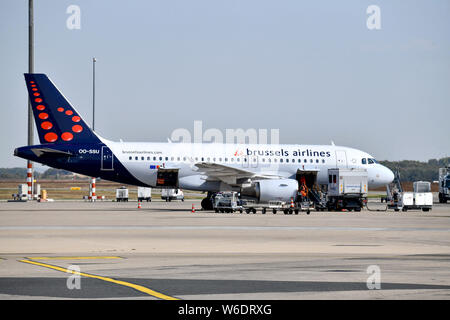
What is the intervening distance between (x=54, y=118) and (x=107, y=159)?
4.55m

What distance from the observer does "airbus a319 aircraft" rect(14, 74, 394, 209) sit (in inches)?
1930

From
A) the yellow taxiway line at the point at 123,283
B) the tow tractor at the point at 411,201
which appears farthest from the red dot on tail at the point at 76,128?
the yellow taxiway line at the point at 123,283

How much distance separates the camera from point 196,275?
1492cm

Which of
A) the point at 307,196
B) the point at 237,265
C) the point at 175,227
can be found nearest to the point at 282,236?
the point at 175,227

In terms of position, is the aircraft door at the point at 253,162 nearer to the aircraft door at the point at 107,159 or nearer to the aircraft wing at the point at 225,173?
the aircraft wing at the point at 225,173

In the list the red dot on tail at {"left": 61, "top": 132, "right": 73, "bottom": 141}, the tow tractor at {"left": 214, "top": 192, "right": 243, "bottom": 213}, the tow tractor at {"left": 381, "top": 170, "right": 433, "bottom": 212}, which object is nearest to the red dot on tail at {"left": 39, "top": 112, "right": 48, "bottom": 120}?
the red dot on tail at {"left": 61, "top": 132, "right": 73, "bottom": 141}

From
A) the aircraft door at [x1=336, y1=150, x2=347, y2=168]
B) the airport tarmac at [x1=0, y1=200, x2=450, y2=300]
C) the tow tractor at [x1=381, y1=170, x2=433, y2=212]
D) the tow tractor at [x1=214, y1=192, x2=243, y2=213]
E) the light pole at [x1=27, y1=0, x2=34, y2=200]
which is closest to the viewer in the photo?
the airport tarmac at [x1=0, y1=200, x2=450, y2=300]

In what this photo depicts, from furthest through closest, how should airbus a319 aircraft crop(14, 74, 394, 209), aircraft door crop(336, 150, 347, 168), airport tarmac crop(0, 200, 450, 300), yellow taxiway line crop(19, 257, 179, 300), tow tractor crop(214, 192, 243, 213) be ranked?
1. aircraft door crop(336, 150, 347, 168)
2. airbus a319 aircraft crop(14, 74, 394, 209)
3. tow tractor crop(214, 192, 243, 213)
4. airport tarmac crop(0, 200, 450, 300)
5. yellow taxiway line crop(19, 257, 179, 300)

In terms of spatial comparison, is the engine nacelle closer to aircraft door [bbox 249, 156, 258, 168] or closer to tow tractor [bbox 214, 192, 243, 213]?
tow tractor [bbox 214, 192, 243, 213]

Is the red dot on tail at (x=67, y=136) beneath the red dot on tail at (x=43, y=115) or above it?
beneath

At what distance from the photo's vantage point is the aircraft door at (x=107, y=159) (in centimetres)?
4956

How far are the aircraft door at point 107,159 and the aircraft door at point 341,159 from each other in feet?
53.8

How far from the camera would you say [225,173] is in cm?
4894

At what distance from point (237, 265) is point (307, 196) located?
31.8 meters
